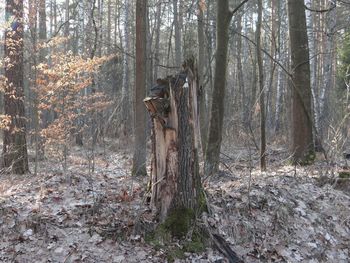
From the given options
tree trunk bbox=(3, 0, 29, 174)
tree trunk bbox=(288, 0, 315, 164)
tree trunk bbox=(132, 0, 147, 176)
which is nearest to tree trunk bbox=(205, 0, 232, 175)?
tree trunk bbox=(132, 0, 147, 176)

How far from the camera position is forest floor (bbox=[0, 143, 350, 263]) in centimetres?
457

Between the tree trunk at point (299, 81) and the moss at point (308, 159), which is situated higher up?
the tree trunk at point (299, 81)

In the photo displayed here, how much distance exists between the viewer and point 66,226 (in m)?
4.87

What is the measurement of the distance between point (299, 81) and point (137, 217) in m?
5.63

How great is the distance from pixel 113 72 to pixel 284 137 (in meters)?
9.09

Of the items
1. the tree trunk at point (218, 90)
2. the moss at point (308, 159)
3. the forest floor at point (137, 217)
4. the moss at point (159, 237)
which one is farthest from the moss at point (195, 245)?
the moss at point (308, 159)

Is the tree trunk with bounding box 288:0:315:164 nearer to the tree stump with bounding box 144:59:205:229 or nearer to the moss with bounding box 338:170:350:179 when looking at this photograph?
the moss with bounding box 338:170:350:179

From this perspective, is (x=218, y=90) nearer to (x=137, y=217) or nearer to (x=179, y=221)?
(x=179, y=221)

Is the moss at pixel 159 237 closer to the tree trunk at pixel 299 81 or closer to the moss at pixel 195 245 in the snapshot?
the moss at pixel 195 245

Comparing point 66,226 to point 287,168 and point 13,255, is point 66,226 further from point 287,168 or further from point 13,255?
point 287,168

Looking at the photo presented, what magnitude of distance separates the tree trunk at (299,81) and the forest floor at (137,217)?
191 cm

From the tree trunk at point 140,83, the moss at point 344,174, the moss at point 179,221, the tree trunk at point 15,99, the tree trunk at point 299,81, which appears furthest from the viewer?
the tree trunk at point 299,81

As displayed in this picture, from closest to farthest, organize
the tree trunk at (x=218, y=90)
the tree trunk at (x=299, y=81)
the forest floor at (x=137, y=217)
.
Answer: the forest floor at (x=137, y=217)
the tree trunk at (x=218, y=90)
the tree trunk at (x=299, y=81)

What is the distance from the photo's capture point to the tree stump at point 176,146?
4.93m
